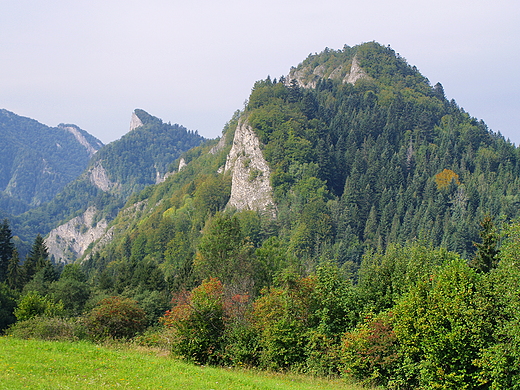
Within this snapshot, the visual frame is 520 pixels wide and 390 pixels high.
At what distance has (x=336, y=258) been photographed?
237 feet

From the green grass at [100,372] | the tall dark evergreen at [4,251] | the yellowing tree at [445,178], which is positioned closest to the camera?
the green grass at [100,372]

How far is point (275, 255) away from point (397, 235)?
59466 mm

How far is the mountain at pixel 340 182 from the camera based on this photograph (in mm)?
107500

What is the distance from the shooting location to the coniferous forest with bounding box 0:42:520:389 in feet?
77.5

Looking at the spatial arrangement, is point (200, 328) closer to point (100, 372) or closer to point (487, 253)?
point (100, 372)

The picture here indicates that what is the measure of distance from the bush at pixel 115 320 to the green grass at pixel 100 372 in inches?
376

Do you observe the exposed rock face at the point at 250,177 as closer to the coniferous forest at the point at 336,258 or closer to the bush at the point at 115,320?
the coniferous forest at the point at 336,258

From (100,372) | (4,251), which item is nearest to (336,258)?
(4,251)

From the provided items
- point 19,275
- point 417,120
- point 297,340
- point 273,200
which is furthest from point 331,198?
point 297,340

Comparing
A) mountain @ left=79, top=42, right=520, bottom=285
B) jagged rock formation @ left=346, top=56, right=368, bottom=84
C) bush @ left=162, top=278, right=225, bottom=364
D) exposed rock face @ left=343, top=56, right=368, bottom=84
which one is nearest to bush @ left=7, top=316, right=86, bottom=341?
bush @ left=162, top=278, right=225, bottom=364

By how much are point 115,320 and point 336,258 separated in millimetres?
42806

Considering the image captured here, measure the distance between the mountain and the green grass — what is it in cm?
6907

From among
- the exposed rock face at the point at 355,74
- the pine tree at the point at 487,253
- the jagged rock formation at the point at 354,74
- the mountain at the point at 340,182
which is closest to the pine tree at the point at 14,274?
the mountain at the point at 340,182

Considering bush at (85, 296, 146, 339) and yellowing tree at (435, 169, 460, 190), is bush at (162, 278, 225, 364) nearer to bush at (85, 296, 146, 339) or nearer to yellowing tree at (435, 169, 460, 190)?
bush at (85, 296, 146, 339)
